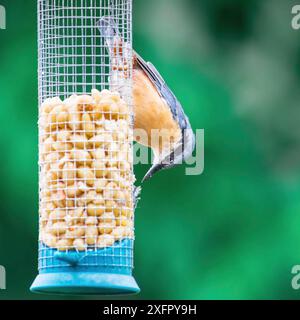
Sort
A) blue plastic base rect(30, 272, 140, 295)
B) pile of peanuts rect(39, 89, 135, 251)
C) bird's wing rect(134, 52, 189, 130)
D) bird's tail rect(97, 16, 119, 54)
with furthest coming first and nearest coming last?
bird's wing rect(134, 52, 189, 130) → bird's tail rect(97, 16, 119, 54) → pile of peanuts rect(39, 89, 135, 251) → blue plastic base rect(30, 272, 140, 295)

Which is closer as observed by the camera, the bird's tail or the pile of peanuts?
the pile of peanuts

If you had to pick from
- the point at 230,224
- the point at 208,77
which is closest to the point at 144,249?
the point at 230,224

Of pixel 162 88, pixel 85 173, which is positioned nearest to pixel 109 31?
pixel 85 173

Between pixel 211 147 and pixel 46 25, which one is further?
pixel 211 147

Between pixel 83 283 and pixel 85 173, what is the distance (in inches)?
25.8

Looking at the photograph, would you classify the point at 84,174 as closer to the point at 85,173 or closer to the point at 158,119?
the point at 85,173

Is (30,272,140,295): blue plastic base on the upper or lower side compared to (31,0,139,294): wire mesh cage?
lower

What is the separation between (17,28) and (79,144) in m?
4.50

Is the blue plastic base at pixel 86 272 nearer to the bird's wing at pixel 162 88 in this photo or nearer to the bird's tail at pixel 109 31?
the bird's tail at pixel 109 31

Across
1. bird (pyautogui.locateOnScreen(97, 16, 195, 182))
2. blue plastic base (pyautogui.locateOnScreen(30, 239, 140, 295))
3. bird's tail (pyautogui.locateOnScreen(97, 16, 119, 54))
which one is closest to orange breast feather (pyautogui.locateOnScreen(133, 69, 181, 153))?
bird (pyautogui.locateOnScreen(97, 16, 195, 182))

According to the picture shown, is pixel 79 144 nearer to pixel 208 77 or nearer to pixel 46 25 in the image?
pixel 46 25

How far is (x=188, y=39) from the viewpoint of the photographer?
42.2ft

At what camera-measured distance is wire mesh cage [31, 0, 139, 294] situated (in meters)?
8.27

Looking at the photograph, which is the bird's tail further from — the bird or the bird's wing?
the bird's wing
